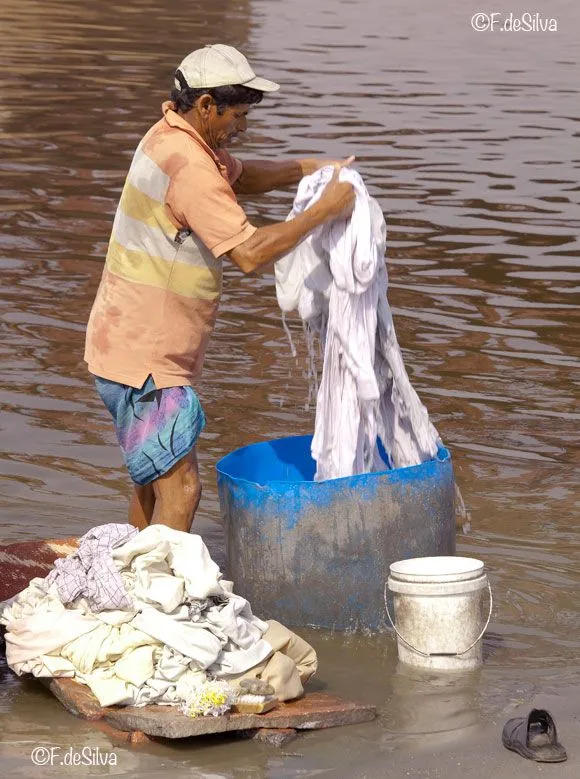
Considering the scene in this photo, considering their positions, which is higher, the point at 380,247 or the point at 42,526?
the point at 380,247

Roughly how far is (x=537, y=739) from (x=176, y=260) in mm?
2001

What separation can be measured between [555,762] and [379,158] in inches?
463

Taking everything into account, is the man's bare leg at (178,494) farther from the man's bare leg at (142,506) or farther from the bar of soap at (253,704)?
the bar of soap at (253,704)

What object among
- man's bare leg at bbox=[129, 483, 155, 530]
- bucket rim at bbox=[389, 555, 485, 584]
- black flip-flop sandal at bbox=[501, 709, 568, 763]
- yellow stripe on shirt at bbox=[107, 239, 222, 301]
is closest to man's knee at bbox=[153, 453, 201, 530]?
man's bare leg at bbox=[129, 483, 155, 530]

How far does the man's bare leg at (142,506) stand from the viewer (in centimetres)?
567

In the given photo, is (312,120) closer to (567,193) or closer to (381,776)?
(567,193)

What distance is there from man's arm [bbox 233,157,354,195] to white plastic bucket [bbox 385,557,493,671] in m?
1.61

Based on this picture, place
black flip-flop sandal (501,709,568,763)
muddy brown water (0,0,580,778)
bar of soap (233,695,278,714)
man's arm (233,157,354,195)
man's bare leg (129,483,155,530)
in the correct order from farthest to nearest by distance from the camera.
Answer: man's arm (233,157,354,195), man's bare leg (129,483,155,530), muddy brown water (0,0,580,778), bar of soap (233,695,278,714), black flip-flop sandal (501,709,568,763)

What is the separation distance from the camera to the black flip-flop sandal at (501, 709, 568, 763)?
440cm

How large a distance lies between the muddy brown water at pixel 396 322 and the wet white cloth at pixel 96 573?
38 cm

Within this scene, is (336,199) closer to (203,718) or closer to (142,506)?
(142,506)

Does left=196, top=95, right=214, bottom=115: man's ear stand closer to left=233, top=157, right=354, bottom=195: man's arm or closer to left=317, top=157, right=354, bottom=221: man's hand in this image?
left=317, top=157, right=354, bottom=221: man's hand

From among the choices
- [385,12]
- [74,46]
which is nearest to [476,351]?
[74,46]

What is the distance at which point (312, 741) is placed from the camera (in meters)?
4.57
